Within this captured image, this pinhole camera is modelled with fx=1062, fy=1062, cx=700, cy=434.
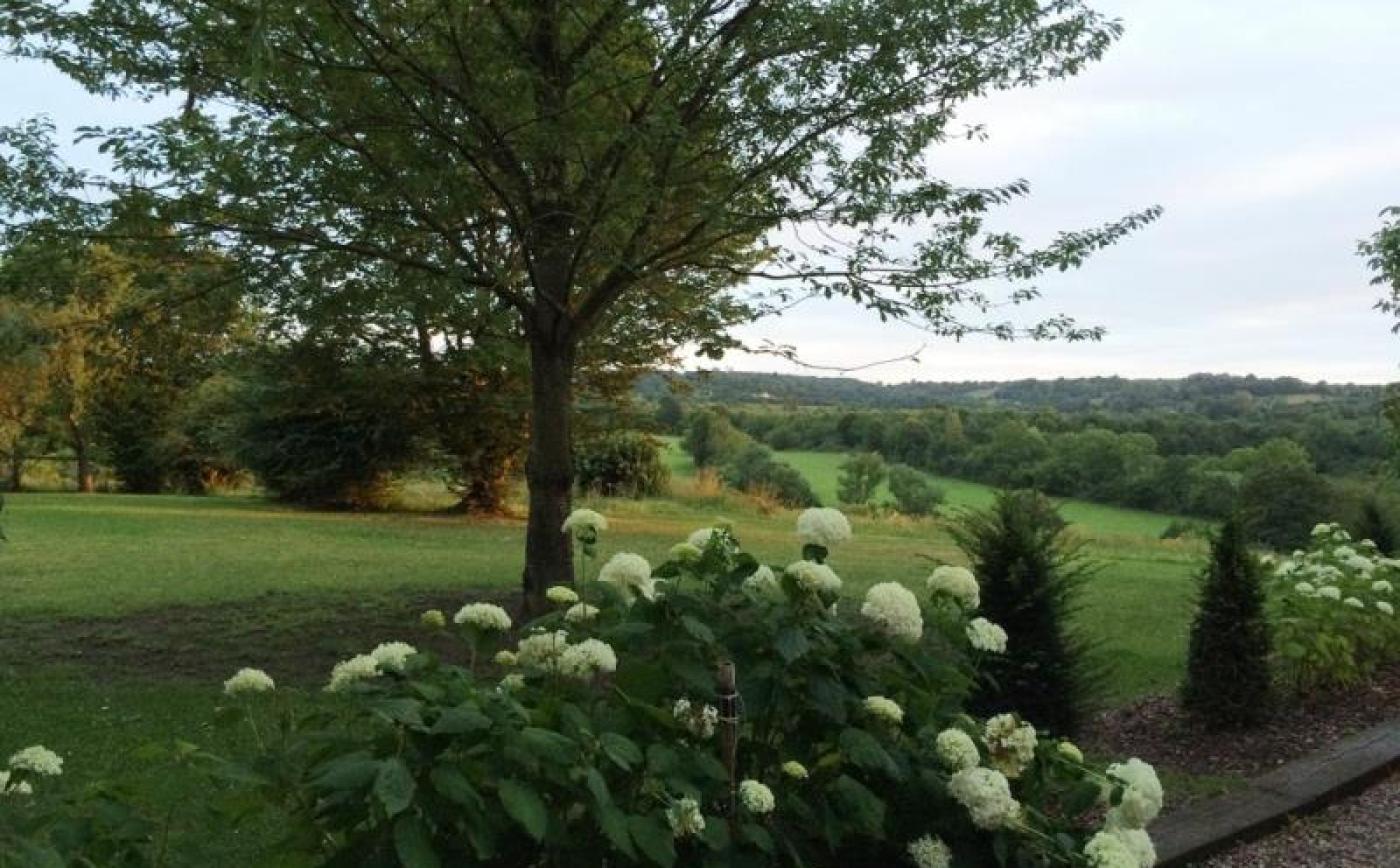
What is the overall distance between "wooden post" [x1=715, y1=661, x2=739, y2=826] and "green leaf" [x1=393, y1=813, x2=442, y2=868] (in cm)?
65

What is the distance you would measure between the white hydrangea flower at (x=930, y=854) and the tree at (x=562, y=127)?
157 inches

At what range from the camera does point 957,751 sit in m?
2.14

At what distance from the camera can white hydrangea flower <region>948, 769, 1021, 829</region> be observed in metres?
2.08

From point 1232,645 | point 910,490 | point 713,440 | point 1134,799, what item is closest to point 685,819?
point 1134,799

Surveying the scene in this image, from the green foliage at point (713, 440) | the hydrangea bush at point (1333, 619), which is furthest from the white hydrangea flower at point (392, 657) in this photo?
the green foliage at point (713, 440)

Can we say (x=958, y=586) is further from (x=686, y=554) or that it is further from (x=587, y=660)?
(x=587, y=660)

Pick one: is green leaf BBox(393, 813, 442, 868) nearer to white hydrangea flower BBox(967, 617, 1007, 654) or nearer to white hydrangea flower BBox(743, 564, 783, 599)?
white hydrangea flower BBox(743, 564, 783, 599)

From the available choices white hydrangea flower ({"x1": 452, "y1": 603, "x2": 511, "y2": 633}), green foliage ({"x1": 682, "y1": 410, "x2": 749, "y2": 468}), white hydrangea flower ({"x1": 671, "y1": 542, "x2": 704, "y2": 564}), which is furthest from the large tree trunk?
green foliage ({"x1": 682, "y1": 410, "x2": 749, "y2": 468})

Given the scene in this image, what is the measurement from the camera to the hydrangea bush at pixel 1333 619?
5.84 meters

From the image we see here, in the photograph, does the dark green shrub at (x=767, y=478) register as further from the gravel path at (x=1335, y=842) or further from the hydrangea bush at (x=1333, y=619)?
the gravel path at (x=1335, y=842)

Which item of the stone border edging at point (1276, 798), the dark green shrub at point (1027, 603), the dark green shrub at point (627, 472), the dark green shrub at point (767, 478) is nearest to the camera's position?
the stone border edging at point (1276, 798)

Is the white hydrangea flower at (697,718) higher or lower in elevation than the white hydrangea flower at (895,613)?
lower

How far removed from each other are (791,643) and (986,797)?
0.49 m

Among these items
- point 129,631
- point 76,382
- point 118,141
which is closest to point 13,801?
point 118,141
